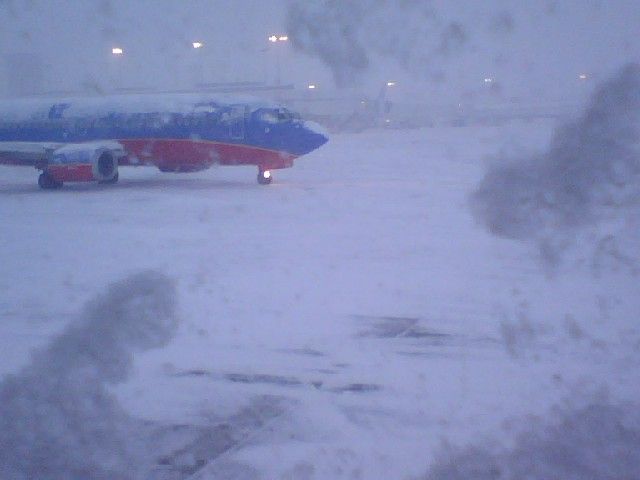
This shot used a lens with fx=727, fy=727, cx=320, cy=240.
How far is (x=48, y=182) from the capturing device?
20.5 meters

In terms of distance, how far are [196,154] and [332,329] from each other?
14.1m

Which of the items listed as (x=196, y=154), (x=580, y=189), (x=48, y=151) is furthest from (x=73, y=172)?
(x=580, y=189)

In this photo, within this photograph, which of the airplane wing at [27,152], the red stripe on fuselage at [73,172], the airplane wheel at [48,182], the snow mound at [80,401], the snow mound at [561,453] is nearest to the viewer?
the snow mound at [561,453]

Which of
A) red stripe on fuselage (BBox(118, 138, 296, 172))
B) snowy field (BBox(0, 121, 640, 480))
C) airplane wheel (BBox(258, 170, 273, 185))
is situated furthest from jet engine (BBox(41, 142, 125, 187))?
snowy field (BBox(0, 121, 640, 480))

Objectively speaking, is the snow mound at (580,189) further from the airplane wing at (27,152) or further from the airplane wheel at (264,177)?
the airplane wing at (27,152)

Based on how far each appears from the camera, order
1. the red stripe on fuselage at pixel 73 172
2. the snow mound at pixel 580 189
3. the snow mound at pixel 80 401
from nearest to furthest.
→ the snow mound at pixel 80 401
the snow mound at pixel 580 189
the red stripe on fuselage at pixel 73 172

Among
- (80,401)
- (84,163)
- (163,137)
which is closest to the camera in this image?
(80,401)

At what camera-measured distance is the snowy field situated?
4.51 metres

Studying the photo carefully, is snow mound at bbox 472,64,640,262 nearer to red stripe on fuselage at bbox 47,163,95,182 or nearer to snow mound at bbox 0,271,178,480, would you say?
snow mound at bbox 0,271,178,480

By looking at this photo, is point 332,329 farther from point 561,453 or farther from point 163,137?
point 163,137

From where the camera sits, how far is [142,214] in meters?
14.7

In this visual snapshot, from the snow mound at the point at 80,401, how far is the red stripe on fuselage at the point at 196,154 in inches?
500

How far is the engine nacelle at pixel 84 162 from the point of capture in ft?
65.1

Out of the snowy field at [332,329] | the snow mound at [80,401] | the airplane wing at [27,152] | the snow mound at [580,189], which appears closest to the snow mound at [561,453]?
the snowy field at [332,329]
